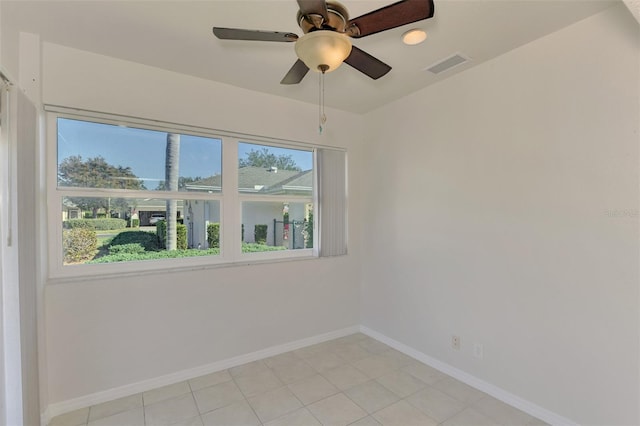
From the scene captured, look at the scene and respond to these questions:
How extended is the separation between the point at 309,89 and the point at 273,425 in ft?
9.22

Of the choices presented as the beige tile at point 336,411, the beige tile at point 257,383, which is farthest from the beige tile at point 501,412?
the beige tile at point 257,383

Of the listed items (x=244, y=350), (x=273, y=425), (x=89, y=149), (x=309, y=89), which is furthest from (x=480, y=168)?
(x=89, y=149)

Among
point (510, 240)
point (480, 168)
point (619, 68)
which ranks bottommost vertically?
point (510, 240)

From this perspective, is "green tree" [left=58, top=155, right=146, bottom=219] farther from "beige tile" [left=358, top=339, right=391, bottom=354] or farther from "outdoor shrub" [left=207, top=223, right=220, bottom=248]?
"beige tile" [left=358, top=339, right=391, bottom=354]

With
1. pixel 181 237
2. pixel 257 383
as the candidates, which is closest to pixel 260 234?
pixel 181 237

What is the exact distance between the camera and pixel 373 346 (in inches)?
130

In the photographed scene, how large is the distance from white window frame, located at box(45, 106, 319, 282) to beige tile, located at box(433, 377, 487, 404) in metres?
1.71

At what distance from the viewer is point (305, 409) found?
2.26 m

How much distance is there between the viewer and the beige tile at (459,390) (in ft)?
7.76

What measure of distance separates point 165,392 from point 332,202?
2.36 metres

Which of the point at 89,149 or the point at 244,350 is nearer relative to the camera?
the point at 89,149

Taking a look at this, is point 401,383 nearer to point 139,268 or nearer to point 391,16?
point 139,268

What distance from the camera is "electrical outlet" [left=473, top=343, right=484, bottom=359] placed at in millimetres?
2496

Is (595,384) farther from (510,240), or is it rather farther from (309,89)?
(309,89)
